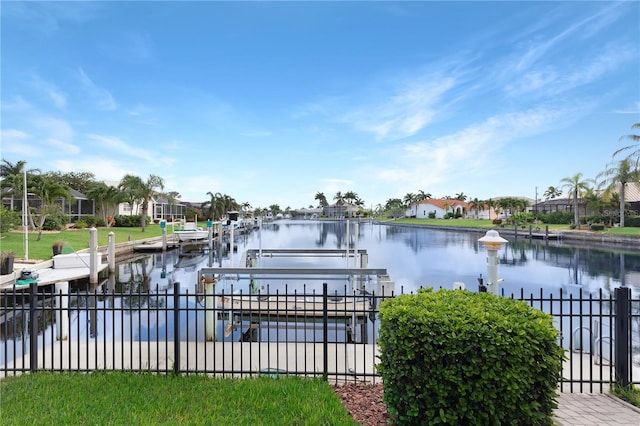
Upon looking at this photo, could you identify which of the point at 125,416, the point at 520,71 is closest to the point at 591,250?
the point at 520,71

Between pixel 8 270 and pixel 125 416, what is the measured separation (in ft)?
44.0

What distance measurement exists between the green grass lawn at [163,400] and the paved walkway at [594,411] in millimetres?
2545

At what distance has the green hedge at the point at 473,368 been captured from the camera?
3086 mm

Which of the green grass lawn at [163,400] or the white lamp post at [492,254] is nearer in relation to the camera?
the green grass lawn at [163,400]

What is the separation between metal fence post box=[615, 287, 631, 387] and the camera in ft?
14.8

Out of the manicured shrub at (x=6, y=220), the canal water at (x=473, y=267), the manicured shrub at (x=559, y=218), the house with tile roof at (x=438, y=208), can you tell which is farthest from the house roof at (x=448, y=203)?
the manicured shrub at (x=6, y=220)

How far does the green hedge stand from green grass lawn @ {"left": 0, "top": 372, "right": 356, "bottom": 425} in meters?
0.86

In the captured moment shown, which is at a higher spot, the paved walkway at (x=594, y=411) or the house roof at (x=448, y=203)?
the house roof at (x=448, y=203)

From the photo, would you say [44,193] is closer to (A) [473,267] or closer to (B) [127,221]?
(B) [127,221]

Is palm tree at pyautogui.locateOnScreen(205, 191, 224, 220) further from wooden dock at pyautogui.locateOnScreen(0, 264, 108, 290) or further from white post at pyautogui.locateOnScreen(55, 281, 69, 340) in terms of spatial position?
white post at pyautogui.locateOnScreen(55, 281, 69, 340)

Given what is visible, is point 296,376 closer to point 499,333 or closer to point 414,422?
point 414,422

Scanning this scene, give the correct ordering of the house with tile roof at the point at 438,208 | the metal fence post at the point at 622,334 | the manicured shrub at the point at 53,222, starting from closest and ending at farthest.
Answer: the metal fence post at the point at 622,334
the manicured shrub at the point at 53,222
the house with tile roof at the point at 438,208

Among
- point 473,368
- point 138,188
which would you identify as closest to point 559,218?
point 138,188

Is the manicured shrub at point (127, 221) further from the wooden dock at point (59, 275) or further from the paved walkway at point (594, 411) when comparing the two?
the paved walkway at point (594, 411)
